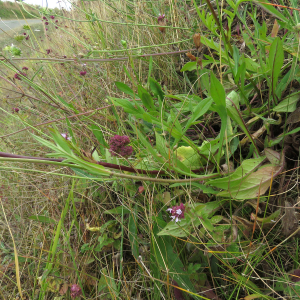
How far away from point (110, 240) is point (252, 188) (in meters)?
0.63

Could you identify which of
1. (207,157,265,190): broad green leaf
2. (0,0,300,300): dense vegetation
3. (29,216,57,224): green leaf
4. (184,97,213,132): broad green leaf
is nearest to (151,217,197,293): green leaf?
(0,0,300,300): dense vegetation

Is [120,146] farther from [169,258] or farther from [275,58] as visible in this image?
[275,58]

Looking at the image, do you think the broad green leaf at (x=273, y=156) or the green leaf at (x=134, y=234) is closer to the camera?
the broad green leaf at (x=273, y=156)

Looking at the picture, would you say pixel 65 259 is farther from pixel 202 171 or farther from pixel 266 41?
pixel 266 41

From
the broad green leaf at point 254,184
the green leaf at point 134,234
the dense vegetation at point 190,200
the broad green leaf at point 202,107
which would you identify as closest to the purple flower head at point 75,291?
the dense vegetation at point 190,200

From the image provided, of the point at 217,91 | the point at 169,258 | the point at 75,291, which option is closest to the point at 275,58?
the point at 217,91

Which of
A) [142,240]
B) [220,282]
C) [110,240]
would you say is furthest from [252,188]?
[110,240]

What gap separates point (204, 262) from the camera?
91 cm

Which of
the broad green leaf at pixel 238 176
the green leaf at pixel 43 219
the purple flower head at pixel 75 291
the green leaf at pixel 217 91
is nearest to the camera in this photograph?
the green leaf at pixel 217 91

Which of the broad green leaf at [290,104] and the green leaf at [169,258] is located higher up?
the broad green leaf at [290,104]

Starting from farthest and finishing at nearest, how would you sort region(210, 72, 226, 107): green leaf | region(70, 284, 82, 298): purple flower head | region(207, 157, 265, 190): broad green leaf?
region(70, 284, 82, 298): purple flower head, region(207, 157, 265, 190): broad green leaf, region(210, 72, 226, 107): green leaf

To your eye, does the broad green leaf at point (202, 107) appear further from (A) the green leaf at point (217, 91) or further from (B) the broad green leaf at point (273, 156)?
(B) the broad green leaf at point (273, 156)

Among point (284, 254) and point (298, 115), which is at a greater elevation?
point (298, 115)

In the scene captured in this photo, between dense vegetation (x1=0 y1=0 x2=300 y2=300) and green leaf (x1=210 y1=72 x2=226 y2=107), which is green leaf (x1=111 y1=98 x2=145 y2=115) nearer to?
dense vegetation (x1=0 y1=0 x2=300 y2=300)
